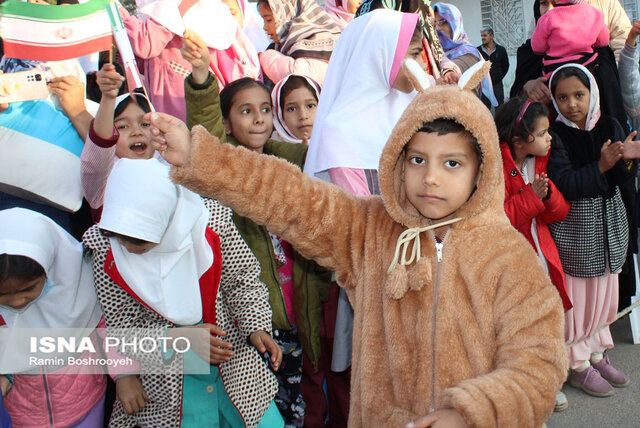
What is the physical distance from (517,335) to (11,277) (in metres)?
→ 1.84

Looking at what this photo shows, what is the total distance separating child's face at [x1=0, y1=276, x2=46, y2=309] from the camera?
2.20 m

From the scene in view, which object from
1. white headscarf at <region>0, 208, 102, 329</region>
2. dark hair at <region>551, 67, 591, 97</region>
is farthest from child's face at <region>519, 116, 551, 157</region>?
white headscarf at <region>0, 208, 102, 329</region>

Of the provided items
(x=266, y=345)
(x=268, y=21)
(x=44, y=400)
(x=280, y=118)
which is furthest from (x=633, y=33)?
(x=44, y=400)

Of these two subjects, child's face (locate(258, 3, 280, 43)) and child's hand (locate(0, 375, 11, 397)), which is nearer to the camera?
child's hand (locate(0, 375, 11, 397))

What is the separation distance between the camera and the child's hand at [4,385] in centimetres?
224

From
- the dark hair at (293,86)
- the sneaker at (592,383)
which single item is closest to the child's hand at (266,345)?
the dark hair at (293,86)

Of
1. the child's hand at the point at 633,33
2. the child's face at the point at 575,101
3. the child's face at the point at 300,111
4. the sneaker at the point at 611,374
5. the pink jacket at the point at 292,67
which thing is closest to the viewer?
the child's face at the point at 300,111

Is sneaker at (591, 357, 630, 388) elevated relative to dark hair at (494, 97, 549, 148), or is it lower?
lower

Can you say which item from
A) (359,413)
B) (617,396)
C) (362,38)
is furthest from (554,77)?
(359,413)

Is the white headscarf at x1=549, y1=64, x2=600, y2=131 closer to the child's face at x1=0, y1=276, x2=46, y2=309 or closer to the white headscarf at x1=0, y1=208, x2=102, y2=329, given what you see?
the white headscarf at x1=0, y1=208, x2=102, y2=329

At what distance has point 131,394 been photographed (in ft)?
7.57

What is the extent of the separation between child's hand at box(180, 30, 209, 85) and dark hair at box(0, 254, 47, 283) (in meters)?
1.02

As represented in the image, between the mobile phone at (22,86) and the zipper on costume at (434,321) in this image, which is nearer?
the zipper on costume at (434,321)

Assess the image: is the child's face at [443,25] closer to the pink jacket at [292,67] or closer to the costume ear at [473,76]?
the pink jacket at [292,67]
